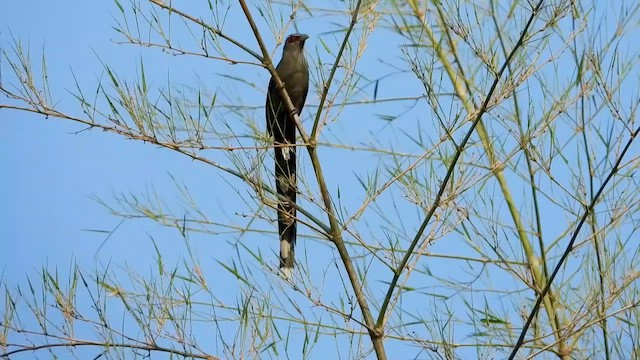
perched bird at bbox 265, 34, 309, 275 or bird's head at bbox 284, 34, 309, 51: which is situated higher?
bird's head at bbox 284, 34, 309, 51

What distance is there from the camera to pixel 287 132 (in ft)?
9.79

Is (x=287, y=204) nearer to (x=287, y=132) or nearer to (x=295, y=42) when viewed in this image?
(x=287, y=132)

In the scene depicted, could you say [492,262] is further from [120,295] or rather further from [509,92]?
[120,295]

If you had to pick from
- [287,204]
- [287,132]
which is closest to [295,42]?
[287,132]

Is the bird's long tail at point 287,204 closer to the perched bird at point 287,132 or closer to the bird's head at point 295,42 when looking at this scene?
the perched bird at point 287,132

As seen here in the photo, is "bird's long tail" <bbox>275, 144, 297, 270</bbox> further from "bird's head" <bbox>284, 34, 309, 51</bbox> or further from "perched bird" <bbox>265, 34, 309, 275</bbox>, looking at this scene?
"bird's head" <bbox>284, 34, 309, 51</bbox>

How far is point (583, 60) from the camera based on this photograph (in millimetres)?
2572

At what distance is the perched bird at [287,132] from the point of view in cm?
247

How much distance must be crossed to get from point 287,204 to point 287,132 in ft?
1.95

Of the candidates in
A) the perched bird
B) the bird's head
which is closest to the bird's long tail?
the perched bird

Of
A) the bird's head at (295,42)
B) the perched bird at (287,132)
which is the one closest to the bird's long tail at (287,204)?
the perched bird at (287,132)

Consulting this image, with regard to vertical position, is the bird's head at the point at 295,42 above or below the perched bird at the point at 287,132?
above

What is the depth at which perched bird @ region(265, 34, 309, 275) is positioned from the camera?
2469mm

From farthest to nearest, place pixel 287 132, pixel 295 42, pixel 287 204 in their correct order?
pixel 295 42 → pixel 287 132 → pixel 287 204
